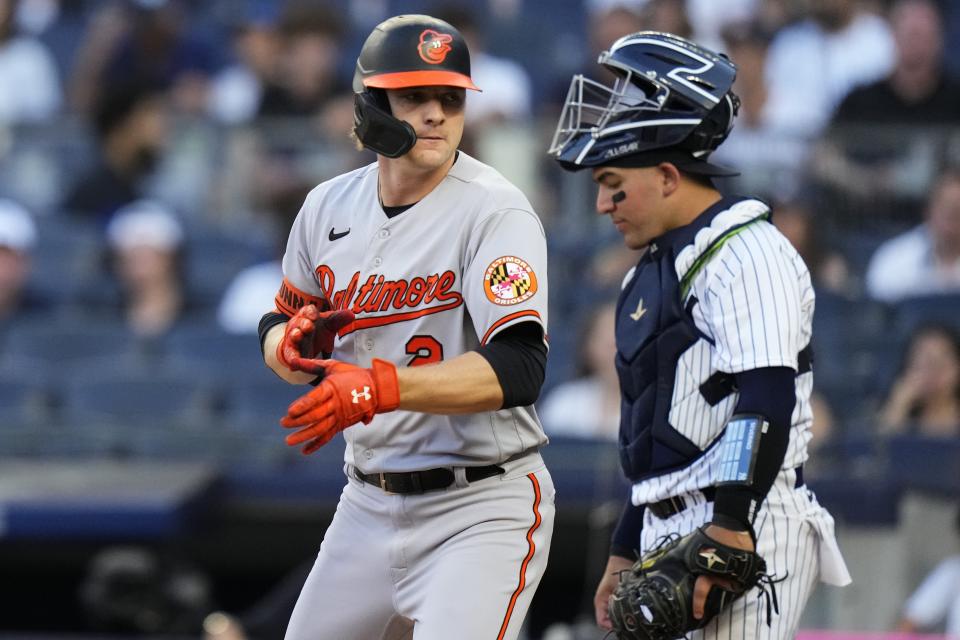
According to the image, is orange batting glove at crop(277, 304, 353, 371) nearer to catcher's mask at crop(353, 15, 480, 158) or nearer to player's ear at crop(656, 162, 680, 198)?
catcher's mask at crop(353, 15, 480, 158)

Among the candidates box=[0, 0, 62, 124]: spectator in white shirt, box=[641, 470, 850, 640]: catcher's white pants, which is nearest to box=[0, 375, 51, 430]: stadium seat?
box=[0, 0, 62, 124]: spectator in white shirt

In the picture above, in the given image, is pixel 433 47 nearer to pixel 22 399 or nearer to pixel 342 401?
pixel 342 401

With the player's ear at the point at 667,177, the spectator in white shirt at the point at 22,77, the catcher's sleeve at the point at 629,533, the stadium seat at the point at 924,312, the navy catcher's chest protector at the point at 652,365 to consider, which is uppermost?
the spectator in white shirt at the point at 22,77

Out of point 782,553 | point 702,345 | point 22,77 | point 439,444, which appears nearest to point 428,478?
point 439,444

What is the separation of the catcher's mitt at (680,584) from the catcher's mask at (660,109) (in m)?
0.77

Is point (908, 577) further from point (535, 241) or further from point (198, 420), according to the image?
point (198, 420)

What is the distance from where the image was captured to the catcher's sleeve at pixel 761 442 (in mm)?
2646

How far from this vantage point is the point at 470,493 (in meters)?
2.84

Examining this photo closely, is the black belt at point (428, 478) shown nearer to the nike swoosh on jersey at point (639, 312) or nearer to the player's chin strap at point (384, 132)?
the nike swoosh on jersey at point (639, 312)

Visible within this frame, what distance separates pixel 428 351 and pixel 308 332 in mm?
234

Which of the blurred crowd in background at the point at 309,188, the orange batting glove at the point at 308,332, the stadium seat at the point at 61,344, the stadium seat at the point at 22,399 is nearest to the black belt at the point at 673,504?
the orange batting glove at the point at 308,332

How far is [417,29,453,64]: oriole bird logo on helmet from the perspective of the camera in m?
2.79

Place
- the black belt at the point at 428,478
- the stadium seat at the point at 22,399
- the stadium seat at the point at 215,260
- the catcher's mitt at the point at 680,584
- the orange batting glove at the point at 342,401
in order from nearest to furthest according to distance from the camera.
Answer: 1. the orange batting glove at the point at 342,401
2. the catcher's mitt at the point at 680,584
3. the black belt at the point at 428,478
4. the stadium seat at the point at 22,399
5. the stadium seat at the point at 215,260

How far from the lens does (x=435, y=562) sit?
281 cm
